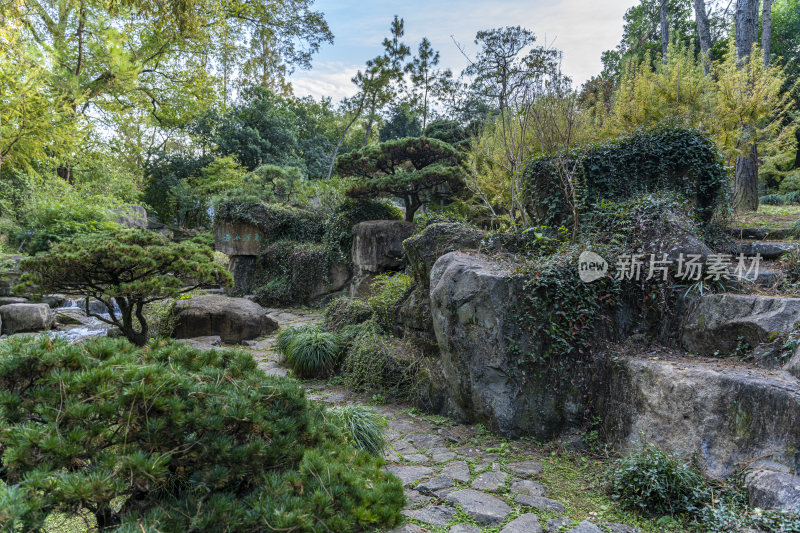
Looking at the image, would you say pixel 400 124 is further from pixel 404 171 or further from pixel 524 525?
pixel 524 525

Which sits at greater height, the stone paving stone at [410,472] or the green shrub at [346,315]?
the green shrub at [346,315]

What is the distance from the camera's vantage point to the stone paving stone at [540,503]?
2421mm

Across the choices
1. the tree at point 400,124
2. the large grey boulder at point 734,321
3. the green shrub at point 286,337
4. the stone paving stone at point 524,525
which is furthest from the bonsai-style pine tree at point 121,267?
the tree at point 400,124

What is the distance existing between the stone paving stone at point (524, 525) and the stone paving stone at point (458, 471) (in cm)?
52

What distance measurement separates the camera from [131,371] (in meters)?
1.36

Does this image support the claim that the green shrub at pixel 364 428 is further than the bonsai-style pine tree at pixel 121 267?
No

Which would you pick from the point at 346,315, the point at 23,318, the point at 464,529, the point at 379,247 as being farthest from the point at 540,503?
the point at 23,318

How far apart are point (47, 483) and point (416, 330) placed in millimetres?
4076

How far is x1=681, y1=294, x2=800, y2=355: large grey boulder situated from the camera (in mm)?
2865

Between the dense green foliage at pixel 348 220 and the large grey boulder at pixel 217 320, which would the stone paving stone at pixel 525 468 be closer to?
the large grey boulder at pixel 217 320

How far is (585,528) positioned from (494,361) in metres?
1.44

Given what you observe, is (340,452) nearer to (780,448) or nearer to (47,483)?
(47,483)

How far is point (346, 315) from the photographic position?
6020mm

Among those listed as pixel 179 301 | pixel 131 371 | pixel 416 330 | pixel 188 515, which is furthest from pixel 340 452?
pixel 179 301
